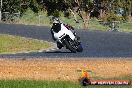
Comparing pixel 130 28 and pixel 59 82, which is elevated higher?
pixel 59 82

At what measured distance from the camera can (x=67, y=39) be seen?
23516 mm

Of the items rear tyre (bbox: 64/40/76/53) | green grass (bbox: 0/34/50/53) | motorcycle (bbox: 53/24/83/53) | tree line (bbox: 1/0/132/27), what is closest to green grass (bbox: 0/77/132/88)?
motorcycle (bbox: 53/24/83/53)

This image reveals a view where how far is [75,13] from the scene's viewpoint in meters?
59.0

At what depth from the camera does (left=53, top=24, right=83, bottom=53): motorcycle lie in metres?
22.9

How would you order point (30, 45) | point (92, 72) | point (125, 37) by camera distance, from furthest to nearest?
point (125, 37) → point (30, 45) → point (92, 72)

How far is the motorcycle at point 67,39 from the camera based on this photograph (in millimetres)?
22875

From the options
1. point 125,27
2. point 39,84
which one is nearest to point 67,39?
point 39,84

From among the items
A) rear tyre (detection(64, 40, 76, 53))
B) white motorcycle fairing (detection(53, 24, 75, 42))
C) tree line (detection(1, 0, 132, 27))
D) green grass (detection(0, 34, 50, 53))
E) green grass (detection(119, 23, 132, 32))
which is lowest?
green grass (detection(119, 23, 132, 32))

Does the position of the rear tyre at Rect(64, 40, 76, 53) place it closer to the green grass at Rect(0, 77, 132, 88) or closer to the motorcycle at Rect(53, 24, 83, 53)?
the motorcycle at Rect(53, 24, 83, 53)

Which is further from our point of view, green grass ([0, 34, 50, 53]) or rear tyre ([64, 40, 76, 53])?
green grass ([0, 34, 50, 53])

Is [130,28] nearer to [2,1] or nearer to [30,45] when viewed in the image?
[2,1]

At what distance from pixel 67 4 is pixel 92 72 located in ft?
142

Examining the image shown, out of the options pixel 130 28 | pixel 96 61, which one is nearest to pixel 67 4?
pixel 130 28

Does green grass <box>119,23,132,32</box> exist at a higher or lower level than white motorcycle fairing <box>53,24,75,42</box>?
lower
